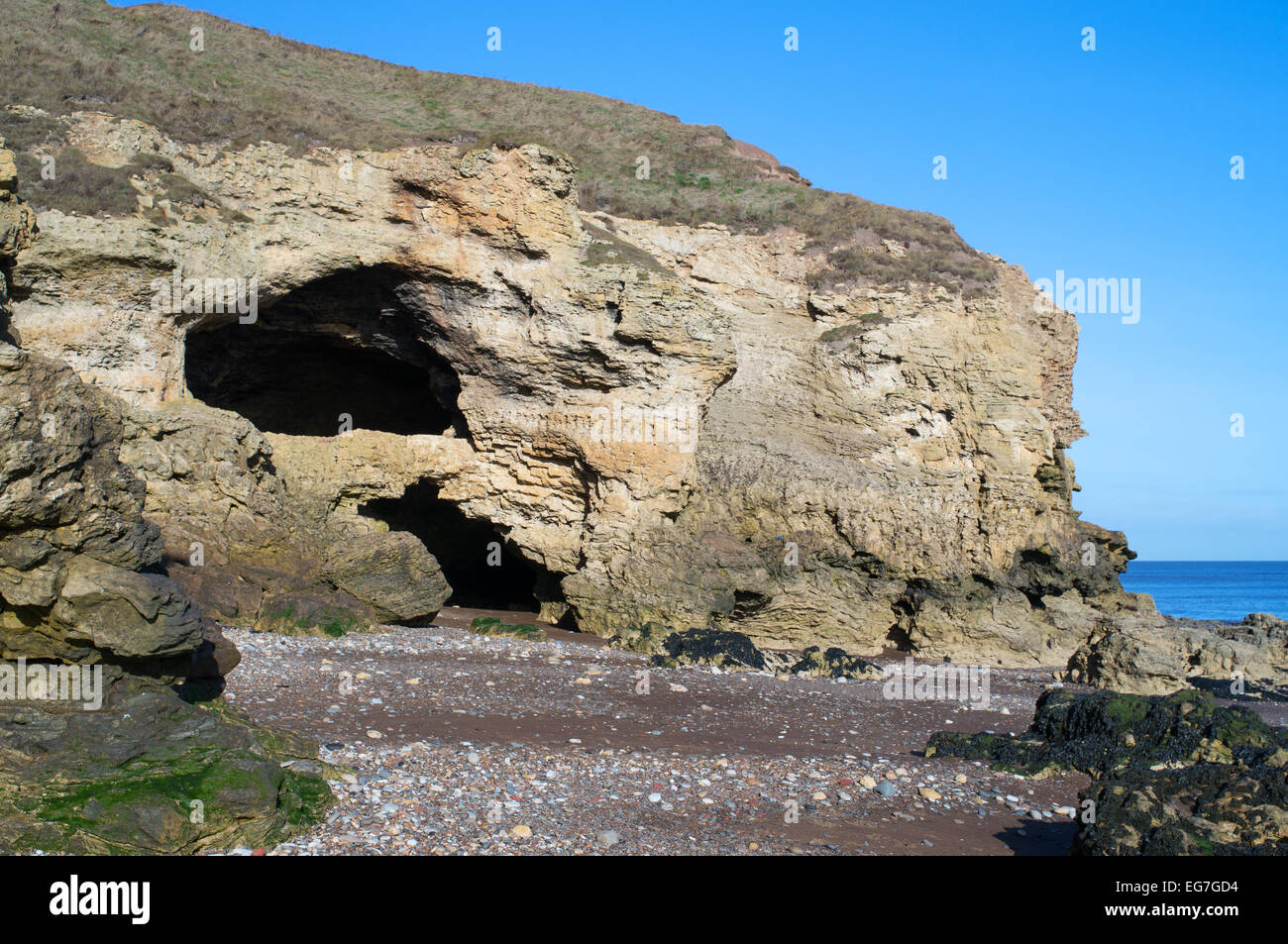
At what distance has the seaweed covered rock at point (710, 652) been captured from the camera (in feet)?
53.4

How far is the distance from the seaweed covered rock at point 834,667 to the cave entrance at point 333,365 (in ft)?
28.2

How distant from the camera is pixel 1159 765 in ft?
34.1

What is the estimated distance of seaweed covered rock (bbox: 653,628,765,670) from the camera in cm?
1628

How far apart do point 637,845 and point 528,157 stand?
15187 mm

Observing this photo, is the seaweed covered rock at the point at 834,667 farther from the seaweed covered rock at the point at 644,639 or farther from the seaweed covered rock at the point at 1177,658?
the seaweed covered rock at the point at 1177,658

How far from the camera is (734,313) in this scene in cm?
2327

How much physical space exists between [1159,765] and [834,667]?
23.1ft

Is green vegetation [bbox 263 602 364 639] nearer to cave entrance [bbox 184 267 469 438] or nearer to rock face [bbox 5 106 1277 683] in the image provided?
rock face [bbox 5 106 1277 683]

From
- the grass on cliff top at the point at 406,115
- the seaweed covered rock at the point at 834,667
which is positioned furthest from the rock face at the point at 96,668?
the grass on cliff top at the point at 406,115

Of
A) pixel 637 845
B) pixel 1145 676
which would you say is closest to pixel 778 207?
pixel 1145 676

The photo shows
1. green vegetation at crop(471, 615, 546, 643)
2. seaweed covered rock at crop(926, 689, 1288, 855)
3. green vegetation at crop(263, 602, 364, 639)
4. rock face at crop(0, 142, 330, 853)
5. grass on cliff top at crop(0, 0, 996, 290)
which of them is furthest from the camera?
grass on cliff top at crop(0, 0, 996, 290)

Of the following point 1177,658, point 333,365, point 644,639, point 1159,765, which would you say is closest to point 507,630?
point 644,639

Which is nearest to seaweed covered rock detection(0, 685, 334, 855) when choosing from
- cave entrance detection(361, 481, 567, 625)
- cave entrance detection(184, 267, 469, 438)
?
cave entrance detection(184, 267, 469, 438)

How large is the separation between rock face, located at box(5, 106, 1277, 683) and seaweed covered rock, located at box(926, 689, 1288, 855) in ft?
25.8
